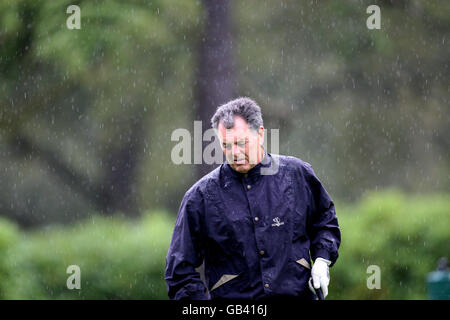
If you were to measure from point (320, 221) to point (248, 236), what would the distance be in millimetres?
515

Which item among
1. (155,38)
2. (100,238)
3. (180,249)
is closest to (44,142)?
(155,38)

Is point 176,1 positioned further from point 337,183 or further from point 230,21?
point 337,183

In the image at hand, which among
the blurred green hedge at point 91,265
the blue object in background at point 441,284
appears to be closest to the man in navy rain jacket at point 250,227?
the blue object in background at point 441,284

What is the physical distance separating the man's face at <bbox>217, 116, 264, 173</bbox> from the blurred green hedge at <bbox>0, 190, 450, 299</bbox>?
13.5ft

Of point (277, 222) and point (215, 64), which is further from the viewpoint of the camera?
point (215, 64)

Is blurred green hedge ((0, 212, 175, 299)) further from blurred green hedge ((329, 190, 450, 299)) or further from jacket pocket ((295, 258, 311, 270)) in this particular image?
jacket pocket ((295, 258, 311, 270))

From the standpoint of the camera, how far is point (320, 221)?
4.41m

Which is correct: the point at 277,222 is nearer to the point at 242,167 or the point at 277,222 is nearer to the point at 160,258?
the point at 242,167

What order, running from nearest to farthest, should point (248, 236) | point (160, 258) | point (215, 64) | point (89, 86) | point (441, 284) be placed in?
point (248, 236) → point (441, 284) → point (160, 258) → point (215, 64) → point (89, 86)

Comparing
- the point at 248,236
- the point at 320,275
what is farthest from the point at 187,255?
the point at 320,275

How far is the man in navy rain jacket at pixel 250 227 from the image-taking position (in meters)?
4.15

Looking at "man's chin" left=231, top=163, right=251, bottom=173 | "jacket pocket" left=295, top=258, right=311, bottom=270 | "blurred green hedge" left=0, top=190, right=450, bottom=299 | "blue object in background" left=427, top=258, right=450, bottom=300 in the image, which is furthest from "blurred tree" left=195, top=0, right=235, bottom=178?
"jacket pocket" left=295, top=258, right=311, bottom=270

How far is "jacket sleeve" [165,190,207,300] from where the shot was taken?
418 cm
